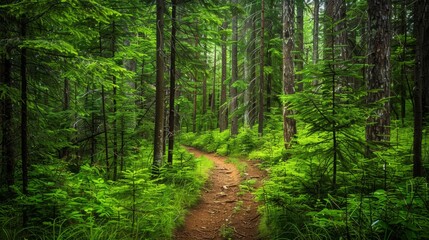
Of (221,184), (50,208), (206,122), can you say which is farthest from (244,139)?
(206,122)

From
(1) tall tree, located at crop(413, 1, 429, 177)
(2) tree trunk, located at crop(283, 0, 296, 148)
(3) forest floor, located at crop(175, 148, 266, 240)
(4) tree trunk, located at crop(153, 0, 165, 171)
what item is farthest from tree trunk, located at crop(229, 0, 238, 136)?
(1) tall tree, located at crop(413, 1, 429, 177)

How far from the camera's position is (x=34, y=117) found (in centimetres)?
577

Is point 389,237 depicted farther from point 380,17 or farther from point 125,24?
point 125,24

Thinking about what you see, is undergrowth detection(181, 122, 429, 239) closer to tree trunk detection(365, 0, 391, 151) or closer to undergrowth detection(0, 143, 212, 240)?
tree trunk detection(365, 0, 391, 151)

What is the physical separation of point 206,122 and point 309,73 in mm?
27043

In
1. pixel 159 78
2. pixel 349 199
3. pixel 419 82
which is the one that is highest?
pixel 159 78

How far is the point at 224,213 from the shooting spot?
6.91m

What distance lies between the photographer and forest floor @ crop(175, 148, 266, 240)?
18.5 feet

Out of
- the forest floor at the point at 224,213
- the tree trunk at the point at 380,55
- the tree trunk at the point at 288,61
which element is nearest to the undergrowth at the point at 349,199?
the forest floor at the point at 224,213

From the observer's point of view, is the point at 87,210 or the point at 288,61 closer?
the point at 87,210

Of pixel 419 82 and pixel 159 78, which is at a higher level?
pixel 159 78

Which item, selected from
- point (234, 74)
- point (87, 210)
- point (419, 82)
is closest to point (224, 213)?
point (87, 210)

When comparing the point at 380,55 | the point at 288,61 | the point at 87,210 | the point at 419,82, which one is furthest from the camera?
the point at 288,61

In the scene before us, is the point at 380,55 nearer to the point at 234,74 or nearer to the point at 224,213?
the point at 224,213
